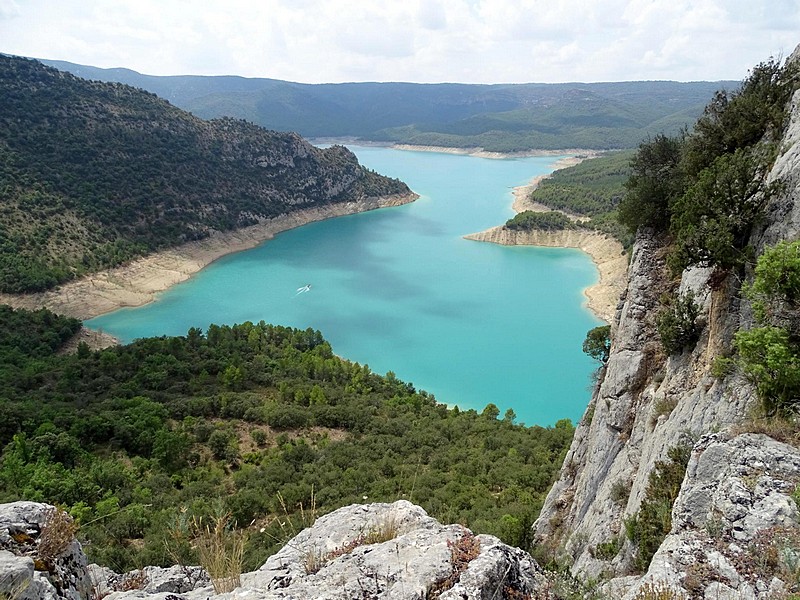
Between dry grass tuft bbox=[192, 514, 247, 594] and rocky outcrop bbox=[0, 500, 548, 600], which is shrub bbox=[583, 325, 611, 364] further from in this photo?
dry grass tuft bbox=[192, 514, 247, 594]

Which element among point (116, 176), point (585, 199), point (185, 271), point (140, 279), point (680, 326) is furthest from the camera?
point (585, 199)

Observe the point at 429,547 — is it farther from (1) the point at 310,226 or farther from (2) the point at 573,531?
(1) the point at 310,226

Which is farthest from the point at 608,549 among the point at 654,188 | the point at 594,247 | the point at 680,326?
the point at 594,247

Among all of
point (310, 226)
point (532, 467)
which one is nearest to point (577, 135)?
point (310, 226)

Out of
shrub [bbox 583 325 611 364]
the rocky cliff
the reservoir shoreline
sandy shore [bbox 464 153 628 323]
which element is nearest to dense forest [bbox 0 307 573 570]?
the rocky cliff

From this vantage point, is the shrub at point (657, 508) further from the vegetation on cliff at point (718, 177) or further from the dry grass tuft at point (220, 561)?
the dry grass tuft at point (220, 561)

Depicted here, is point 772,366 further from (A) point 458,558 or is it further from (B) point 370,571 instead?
(B) point 370,571
